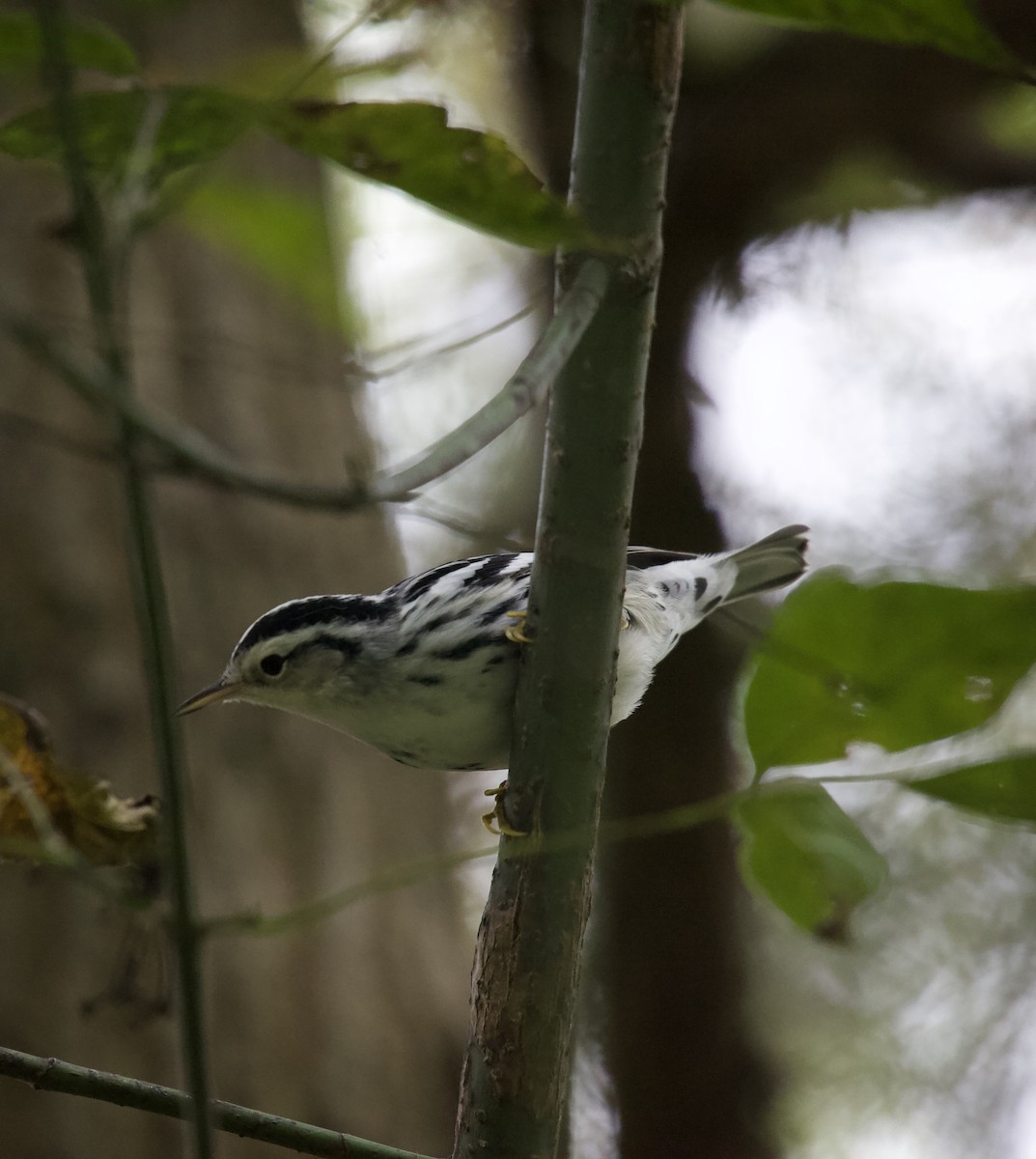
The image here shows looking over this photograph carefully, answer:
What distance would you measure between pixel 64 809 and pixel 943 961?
353 cm

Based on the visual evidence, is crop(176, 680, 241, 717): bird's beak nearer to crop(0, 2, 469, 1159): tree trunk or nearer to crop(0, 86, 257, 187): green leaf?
crop(0, 2, 469, 1159): tree trunk

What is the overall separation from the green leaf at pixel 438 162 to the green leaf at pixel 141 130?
0.14 m

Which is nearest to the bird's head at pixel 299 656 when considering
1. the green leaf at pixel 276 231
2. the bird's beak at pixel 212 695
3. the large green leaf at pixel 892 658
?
the bird's beak at pixel 212 695

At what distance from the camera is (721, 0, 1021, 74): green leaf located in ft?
2.44

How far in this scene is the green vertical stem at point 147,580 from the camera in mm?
694

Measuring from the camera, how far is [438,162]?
736 mm

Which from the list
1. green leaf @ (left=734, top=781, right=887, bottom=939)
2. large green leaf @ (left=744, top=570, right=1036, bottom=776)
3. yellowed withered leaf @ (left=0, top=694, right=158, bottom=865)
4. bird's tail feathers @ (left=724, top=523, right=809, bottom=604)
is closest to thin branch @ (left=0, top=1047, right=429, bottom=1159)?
yellowed withered leaf @ (left=0, top=694, right=158, bottom=865)

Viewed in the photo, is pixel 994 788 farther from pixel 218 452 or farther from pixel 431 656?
pixel 431 656

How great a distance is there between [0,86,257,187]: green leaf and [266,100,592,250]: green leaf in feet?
0.46

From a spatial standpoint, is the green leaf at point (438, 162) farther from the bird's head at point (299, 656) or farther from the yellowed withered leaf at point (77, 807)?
the bird's head at point (299, 656)

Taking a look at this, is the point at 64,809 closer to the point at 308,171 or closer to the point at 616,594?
the point at 616,594

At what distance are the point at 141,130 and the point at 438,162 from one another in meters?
0.27

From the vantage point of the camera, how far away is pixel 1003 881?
4.32m

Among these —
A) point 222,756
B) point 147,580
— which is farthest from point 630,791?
point 147,580
